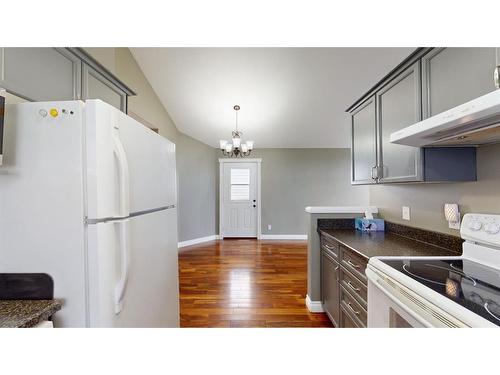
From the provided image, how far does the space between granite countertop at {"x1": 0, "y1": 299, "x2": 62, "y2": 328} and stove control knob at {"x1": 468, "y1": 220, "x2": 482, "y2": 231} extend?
6.41 ft

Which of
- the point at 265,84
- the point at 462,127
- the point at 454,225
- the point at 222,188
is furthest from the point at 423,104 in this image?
the point at 222,188

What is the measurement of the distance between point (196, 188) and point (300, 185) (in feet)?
8.55

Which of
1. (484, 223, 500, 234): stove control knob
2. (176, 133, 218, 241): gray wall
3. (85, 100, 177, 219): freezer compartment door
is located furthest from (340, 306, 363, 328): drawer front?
(176, 133, 218, 241): gray wall

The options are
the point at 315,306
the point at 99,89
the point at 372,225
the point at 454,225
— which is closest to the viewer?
the point at 454,225

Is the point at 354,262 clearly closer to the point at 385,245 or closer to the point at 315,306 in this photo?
the point at 385,245

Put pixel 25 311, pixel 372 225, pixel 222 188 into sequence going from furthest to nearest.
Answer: pixel 222 188 → pixel 372 225 → pixel 25 311

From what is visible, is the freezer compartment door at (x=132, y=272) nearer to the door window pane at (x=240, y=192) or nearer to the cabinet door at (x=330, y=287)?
the cabinet door at (x=330, y=287)

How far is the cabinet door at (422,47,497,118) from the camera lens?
1.04 meters

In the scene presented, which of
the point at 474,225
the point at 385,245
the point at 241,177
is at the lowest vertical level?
the point at 385,245

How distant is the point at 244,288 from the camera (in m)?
3.02

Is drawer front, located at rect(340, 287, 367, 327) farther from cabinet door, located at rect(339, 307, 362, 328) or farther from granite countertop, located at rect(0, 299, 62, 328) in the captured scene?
granite countertop, located at rect(0, 299, 62, 328)

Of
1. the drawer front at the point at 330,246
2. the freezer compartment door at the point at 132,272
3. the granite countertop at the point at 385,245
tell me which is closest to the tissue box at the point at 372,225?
the granite countertop at the point at 385,245
